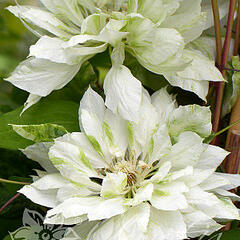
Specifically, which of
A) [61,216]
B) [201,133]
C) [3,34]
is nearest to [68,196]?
[61,216]

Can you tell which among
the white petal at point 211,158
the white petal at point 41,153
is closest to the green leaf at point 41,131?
the white petal at point 41,153

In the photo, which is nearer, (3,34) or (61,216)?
(61,216)

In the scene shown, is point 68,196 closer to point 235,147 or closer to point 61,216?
point 61,216

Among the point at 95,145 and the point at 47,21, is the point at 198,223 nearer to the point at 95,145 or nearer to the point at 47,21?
the point at 95,145

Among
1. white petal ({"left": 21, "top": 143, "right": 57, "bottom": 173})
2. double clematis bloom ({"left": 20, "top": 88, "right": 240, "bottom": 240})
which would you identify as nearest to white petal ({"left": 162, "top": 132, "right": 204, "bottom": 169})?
double clematis bloom ({"left": 20, "top": 88, "right": 240, "bottom": 240})

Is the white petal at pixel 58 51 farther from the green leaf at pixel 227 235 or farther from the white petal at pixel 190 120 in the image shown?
the green leaf at pixel 227 235
